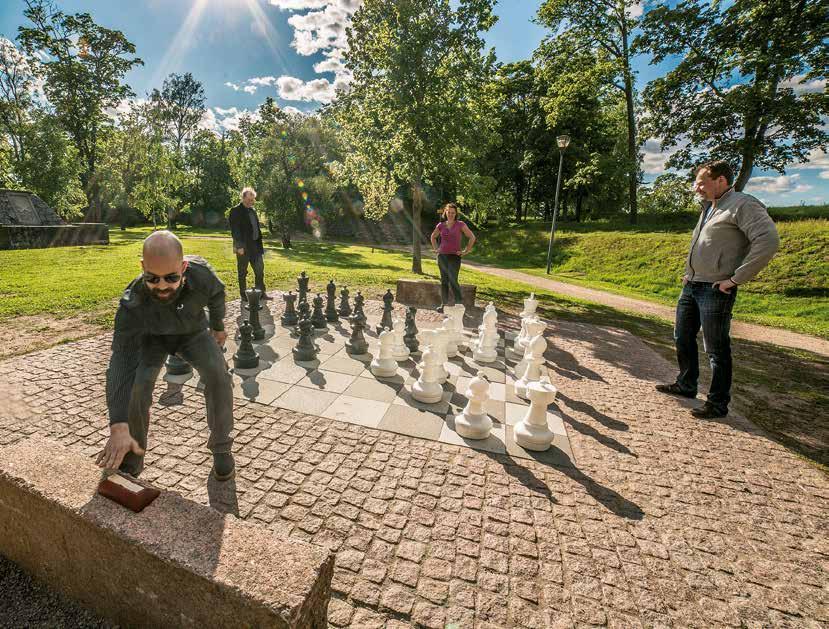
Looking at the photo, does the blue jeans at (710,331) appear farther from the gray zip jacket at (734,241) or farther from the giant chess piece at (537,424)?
the giant chess piece at (537,424)

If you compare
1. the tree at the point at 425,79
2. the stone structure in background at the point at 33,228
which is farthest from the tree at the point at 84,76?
the tree at the point at 425,79

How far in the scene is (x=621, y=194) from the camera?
35062 millimetres

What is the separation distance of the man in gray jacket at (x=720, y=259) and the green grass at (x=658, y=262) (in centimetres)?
840

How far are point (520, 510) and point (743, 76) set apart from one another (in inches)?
942

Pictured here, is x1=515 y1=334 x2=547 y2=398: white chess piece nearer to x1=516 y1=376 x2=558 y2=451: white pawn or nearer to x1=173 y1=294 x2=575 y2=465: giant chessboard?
x1=173 y1=294 x2=575 y2=465: giant chessboard

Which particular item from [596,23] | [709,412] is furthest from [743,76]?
[709,412]

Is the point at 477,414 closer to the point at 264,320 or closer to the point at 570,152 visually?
the point at 264,320

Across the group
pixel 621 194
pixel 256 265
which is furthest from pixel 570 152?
pixel 256 265

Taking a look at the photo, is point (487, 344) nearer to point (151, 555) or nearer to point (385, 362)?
point (385, 362)

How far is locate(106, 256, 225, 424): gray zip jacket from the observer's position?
76.6 inches

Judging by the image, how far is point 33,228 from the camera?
14.3m

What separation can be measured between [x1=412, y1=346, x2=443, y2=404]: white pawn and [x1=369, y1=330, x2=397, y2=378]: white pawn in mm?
568

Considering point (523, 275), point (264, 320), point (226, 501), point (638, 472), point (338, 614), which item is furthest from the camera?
point (523, 275)

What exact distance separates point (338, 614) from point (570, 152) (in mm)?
35033
